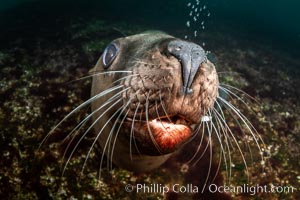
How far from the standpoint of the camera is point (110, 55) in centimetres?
364

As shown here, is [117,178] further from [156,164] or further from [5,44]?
[5,44]

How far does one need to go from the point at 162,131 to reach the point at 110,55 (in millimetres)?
1321

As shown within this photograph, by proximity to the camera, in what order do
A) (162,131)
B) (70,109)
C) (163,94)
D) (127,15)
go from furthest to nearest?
1. (127,15)
2. (70,109)
3. (162,131)
4. (163,94)

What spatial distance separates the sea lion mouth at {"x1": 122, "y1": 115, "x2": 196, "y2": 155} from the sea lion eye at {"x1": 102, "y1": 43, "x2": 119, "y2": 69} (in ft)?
3.17

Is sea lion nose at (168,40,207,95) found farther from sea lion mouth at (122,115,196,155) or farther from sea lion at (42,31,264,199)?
sea lion mouth at (122,115,196,155)

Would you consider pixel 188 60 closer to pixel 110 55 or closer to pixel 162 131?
pixel 162 131

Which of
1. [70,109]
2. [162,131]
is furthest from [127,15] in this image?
[162,131]

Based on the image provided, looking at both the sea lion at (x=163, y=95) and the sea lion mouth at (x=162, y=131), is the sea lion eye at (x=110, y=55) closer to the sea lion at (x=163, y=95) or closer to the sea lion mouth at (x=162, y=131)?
the sea lion at (x=163, y=95)

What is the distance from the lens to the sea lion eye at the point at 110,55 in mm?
3578

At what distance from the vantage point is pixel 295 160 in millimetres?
5395

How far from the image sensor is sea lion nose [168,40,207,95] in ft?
7.64

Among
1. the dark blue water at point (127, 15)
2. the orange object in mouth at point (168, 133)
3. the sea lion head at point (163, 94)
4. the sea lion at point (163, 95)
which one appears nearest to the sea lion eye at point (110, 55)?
the sea lion at point (163, 95)

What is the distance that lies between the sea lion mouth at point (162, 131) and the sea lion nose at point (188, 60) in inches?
15.6

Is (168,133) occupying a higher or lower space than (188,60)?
lower
